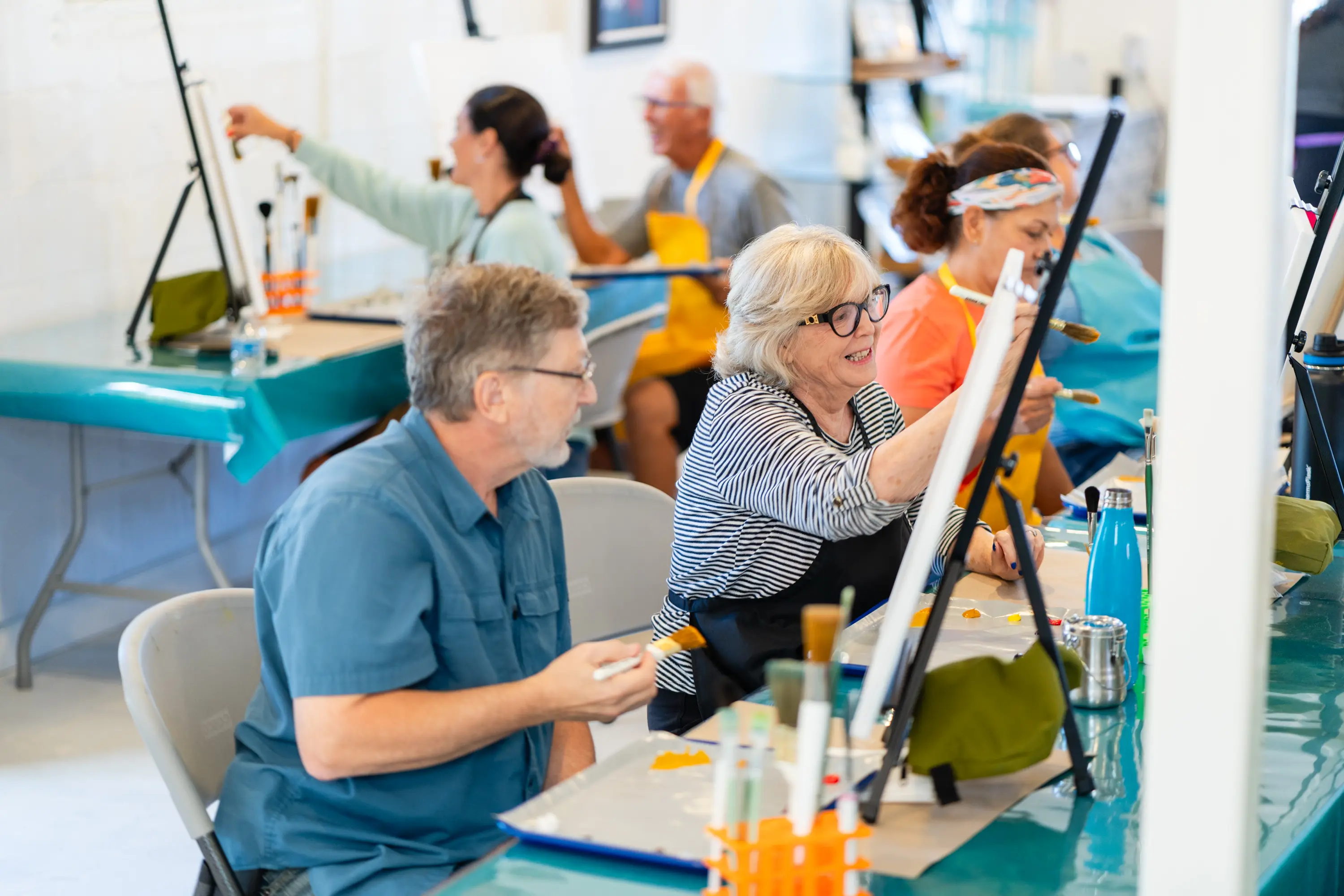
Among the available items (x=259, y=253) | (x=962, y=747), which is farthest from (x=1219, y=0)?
(x=259, y=253)

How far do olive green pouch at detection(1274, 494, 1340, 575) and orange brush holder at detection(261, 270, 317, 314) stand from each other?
277cm

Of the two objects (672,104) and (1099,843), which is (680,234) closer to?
(672,104)

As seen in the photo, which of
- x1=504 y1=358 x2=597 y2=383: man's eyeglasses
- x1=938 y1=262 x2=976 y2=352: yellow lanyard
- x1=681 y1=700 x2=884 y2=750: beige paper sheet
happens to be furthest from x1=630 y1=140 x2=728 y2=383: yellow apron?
x1=681 y1=700 x2=884 y2=750: beige paper sheet

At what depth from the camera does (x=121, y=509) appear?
3.98 meters

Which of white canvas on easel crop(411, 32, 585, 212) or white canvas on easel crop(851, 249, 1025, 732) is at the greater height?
white canvas on easel crop(411, 32, 585, 212)

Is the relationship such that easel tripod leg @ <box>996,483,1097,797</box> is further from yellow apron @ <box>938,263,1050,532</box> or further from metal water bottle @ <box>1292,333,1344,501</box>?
yellow apron @ <box>938,263,1050,532</box>

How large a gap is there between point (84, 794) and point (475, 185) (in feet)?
6.02

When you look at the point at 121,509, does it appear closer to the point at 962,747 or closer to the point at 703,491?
the point at 703,491

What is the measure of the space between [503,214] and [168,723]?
7.94 ft

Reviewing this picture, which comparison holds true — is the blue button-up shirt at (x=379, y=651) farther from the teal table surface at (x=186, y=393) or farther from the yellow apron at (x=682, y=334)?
the yellow apron at (x=682, y=334)

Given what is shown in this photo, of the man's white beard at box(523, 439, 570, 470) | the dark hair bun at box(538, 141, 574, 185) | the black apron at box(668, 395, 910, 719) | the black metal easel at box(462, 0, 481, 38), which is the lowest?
the black apron at box(668, 395, 910, 719)

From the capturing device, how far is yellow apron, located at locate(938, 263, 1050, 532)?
256cm

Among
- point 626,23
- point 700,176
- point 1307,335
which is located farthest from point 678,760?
point 626,23

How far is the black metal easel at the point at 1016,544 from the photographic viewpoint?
122 centimetres
